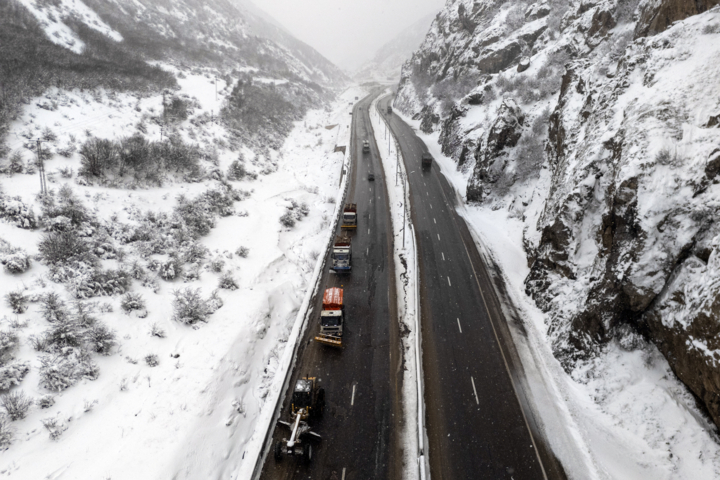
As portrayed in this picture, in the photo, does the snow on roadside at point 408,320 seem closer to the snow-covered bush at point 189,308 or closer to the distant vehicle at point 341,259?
the distant vehicle at point 341,259

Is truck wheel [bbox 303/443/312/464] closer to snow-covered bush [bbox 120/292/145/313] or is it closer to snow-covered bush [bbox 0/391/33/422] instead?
snow-covered bush [bbox 0/391/33/422]

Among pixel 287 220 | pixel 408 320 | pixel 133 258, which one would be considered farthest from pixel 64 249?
pixel 408 320

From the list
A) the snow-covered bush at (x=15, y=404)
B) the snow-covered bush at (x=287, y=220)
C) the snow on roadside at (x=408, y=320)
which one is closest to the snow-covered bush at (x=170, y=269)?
the snow-covered bush at (x=15, y=404)

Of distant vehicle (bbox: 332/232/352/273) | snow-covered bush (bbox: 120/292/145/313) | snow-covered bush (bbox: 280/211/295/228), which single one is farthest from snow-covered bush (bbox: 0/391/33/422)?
snow-covered bush (bbox: 280/211/295/228)

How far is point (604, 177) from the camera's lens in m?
20.8

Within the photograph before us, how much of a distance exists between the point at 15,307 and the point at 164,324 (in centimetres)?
616

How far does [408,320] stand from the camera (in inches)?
881

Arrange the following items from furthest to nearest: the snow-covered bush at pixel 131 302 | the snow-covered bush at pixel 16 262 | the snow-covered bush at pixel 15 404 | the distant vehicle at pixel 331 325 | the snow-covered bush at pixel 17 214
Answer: the distant vehicle at pixel 331 325, the snow-covered bush at pixel 17 214, the snow-covered bush at pixel 131 302, the snow-covered bush at pixel 16 262, the snow-covered bush at pixel 15 404

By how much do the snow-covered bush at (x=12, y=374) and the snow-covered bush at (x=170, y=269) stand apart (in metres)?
8.20

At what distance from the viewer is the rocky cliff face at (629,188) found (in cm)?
1525

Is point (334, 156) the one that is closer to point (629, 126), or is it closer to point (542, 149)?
point (542, 149)

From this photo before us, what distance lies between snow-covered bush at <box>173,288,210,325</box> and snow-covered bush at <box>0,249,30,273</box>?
714 cm

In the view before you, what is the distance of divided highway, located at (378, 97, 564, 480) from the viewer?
1456 cm

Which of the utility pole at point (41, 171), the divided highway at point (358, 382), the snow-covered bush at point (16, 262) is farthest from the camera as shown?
the utility pole at point (41, 171)
